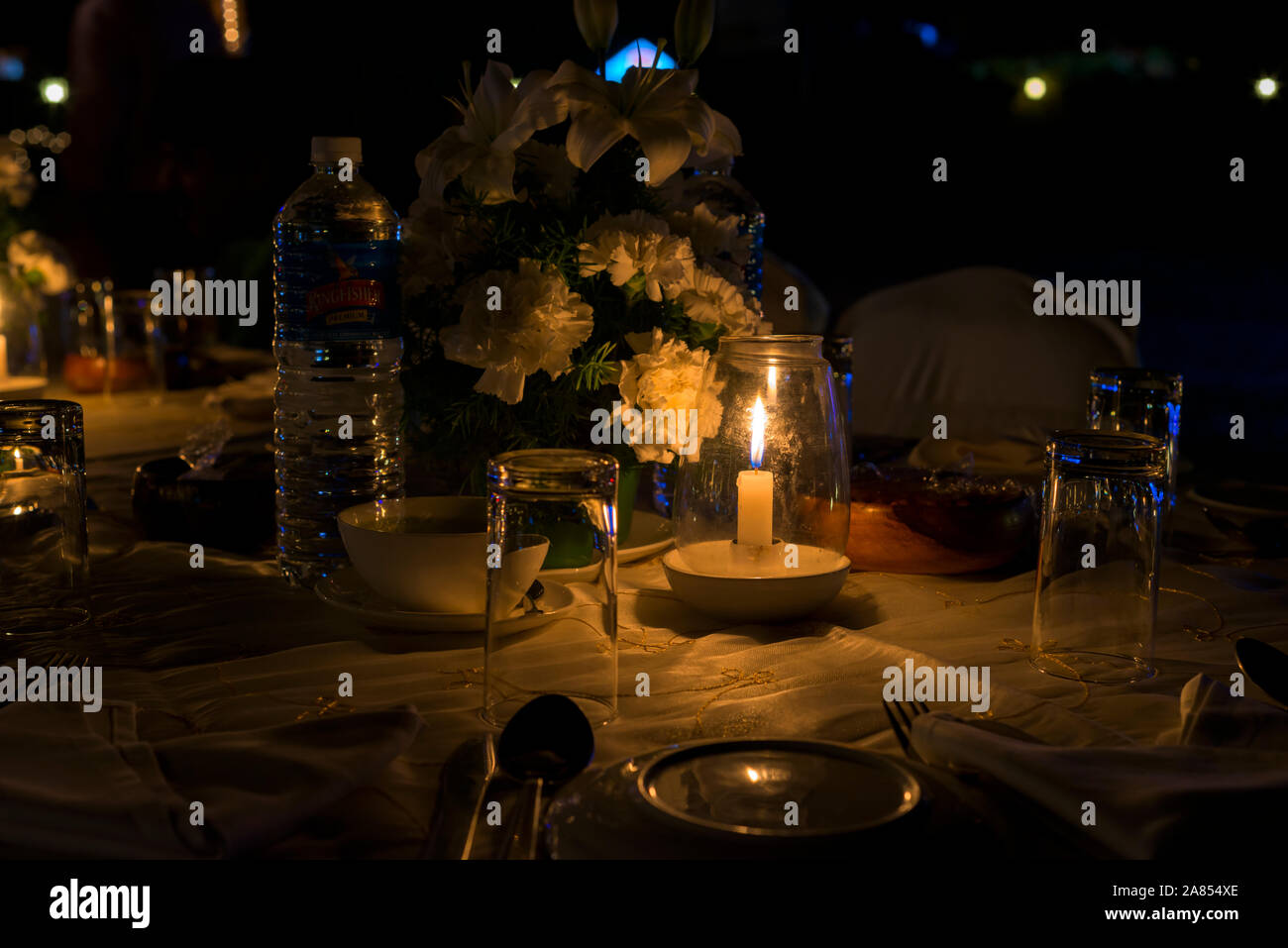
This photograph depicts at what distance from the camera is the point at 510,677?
3.15 ft

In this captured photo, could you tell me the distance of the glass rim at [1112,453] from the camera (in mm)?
979

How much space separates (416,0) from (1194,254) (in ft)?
30.5

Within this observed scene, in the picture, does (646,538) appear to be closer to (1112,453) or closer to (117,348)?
(1112,453)

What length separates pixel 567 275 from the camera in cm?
127

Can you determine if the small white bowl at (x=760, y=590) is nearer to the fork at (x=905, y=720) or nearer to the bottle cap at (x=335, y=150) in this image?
the fork at (x=905, y=720)

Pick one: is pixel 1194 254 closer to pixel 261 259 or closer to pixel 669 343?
pixel 261 259

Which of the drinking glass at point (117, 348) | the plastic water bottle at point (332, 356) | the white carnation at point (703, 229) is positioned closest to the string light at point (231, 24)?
the drinking glass at point (117, 348)

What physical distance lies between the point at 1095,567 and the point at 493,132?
29.8 inches

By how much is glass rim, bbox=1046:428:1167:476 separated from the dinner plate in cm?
43

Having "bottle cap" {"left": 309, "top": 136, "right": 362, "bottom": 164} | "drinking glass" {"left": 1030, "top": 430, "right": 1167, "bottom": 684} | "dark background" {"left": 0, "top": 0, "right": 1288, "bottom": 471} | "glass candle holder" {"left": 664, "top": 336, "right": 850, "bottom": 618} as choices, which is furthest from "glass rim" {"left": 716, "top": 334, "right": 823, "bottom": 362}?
"dark background" {"left": 0, "top": 0, "right": 1288, "bottom": 471}

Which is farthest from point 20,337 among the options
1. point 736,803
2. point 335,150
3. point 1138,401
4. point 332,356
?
point 736,803

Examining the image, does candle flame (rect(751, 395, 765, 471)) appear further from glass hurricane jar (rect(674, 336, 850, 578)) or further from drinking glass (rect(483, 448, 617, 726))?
drinking glass (rect(483, 448, 617, 726))

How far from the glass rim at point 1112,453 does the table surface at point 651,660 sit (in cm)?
19

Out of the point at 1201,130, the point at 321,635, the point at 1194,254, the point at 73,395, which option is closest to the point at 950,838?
the point at 321,635
